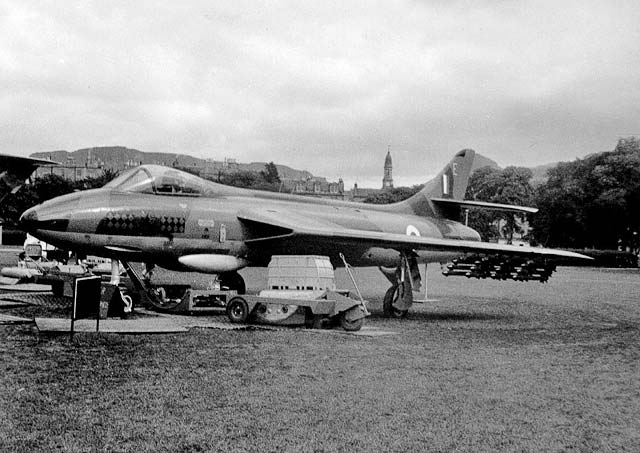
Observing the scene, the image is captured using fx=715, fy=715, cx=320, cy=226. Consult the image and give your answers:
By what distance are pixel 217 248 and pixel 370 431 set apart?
34.6 feet

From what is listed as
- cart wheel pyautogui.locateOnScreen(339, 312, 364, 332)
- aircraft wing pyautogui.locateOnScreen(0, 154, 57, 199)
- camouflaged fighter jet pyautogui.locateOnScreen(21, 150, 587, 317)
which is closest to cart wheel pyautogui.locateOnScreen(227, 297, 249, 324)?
cart wheel pyautogui.locateOnScreen(339, 312, 364, 332)

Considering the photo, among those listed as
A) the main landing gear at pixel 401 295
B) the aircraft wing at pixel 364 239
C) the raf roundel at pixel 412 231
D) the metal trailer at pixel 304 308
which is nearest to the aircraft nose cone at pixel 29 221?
the metal trailer at pixel 304 308

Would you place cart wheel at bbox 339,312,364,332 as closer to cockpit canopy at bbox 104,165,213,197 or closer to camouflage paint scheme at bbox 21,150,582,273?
camouflage paint scheme at bbox 21,150,582,273

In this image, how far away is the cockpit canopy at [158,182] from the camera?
50.4ft

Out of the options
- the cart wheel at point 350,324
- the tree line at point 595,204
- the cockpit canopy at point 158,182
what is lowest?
the cart wheel at point 350,324

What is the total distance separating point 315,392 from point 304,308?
5.86 metres

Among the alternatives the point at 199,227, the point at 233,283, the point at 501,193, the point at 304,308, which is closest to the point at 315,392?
the point at 304,308

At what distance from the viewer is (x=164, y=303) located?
50.1 ft

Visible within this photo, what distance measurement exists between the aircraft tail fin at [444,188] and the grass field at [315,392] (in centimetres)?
1009

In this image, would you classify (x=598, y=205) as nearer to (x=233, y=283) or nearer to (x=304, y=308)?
(x=233, y=283)

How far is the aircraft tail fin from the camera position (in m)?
22.6

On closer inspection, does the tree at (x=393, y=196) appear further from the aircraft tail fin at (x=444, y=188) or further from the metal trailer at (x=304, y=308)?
the metal trailer at (x=304, y=308)

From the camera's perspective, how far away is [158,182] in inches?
619

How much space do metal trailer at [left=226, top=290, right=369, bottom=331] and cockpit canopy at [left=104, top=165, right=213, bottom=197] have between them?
3567 mm
